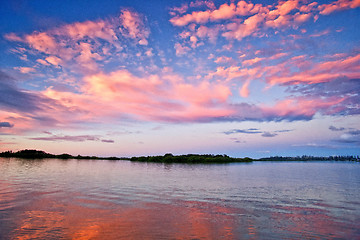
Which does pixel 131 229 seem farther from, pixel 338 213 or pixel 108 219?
pixel 338 213

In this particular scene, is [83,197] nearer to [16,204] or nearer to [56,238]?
[16,204]

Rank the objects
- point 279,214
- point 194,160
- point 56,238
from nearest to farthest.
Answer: point 56,238 < point 279,214 < point 194,160

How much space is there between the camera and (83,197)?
78.9ft

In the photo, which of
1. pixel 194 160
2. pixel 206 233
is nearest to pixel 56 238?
pixel 206 233

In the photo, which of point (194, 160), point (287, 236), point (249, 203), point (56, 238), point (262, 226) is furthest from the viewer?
point (194, 160)

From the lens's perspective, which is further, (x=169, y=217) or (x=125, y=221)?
(x=169, y=217)

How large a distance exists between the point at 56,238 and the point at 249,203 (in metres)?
18.6

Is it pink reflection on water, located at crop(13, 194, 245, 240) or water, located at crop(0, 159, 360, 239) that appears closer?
pink reflection on water, located at crop(13, 194, 245, 240)

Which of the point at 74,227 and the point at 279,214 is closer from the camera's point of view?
the point at 74,227

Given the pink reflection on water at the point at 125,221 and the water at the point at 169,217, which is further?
the water at the point at 169,217

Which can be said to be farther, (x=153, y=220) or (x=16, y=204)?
(x=16, y=204)

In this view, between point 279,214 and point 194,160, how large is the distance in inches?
6738

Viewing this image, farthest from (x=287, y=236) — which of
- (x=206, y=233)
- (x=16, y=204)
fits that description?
(x=16, y=204)

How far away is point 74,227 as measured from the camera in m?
13.9
